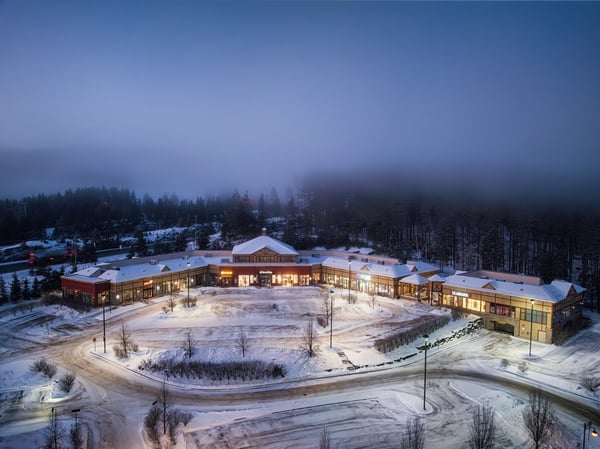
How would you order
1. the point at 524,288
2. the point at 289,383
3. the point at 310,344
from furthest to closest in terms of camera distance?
the point at 524,288, the point at 310,344, the point at 289,383

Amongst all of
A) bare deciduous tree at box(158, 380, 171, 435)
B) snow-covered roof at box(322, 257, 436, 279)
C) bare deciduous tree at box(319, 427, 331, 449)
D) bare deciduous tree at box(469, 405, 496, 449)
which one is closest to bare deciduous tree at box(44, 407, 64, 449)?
bare deciduous tree at box(158, 380, 171, 435)

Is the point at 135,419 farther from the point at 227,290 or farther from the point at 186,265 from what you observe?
the point at 186,265

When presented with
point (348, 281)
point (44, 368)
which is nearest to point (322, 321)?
point (348, 281)

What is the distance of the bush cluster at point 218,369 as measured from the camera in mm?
29266

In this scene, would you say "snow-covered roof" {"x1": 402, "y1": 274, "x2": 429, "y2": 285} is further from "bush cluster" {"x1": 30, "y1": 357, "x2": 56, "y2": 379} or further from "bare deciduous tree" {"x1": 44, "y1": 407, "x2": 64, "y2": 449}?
"bare deciduous tree" {"x1": 44, "y1": 407, "x2": 64, "y2": 449}

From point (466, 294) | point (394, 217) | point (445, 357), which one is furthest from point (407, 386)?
point (394, 217)

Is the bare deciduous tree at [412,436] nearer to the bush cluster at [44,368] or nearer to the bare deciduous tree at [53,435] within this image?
the bare deciduous tree at [53,435]

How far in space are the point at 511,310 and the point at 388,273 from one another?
17442mm

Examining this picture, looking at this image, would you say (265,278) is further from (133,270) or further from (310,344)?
(310,344)

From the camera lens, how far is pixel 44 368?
29.5 m

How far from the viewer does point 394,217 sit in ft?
300

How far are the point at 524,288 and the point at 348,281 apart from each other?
25950mm

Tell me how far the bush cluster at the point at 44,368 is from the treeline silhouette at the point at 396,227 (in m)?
53.9

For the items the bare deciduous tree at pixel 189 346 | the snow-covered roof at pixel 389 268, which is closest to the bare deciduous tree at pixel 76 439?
the bare deciduous tree at pixel 189 346
